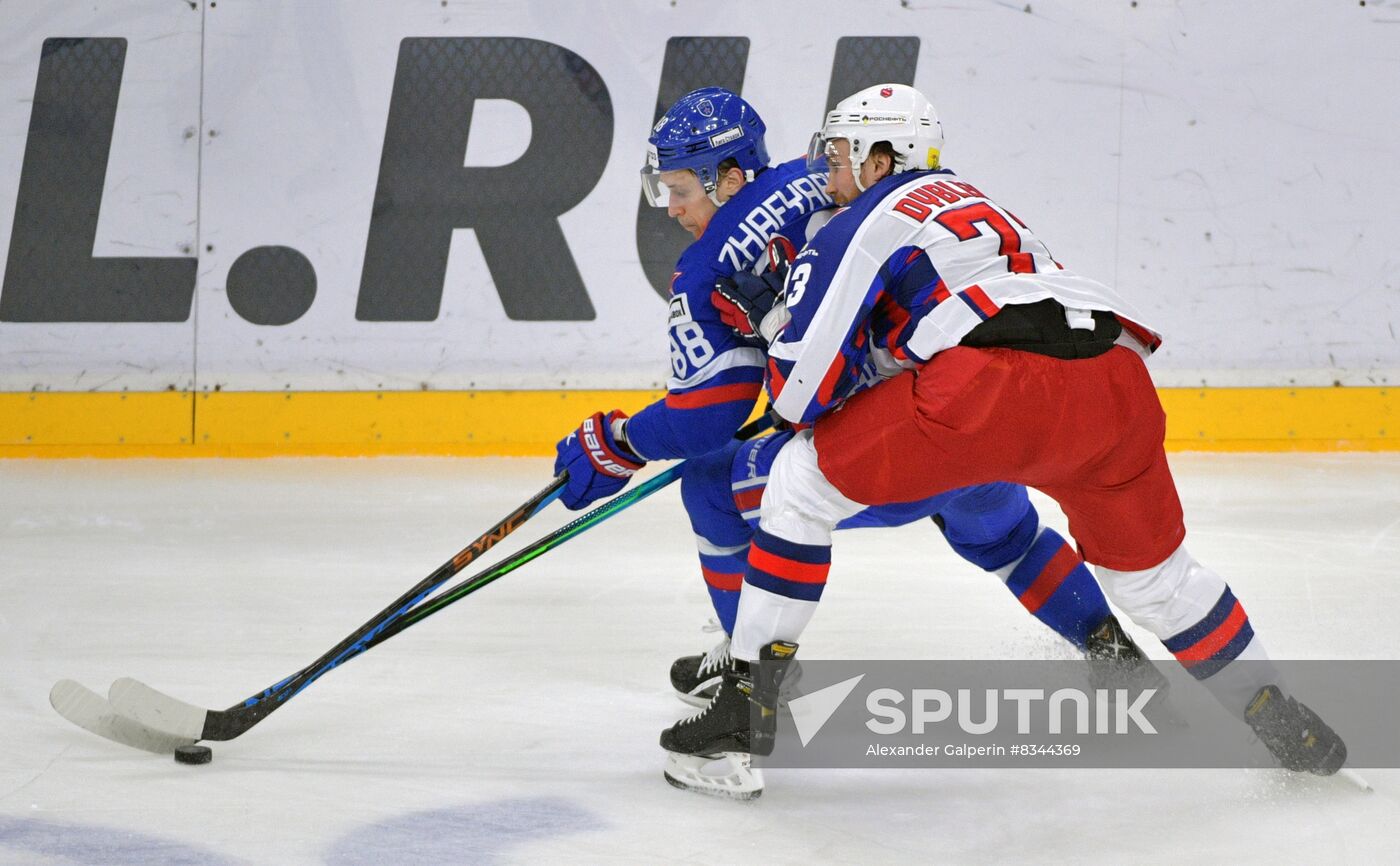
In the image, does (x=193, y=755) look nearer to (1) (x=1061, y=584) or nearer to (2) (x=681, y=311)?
(2) (x=681, y=311)

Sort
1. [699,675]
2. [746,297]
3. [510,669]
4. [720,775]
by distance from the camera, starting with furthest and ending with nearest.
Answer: [510,669] → [699,675] → [746,297] → [720,775]

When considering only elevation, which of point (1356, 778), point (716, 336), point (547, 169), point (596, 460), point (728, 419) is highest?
point (716, 336)

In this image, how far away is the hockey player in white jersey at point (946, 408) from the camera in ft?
5.70

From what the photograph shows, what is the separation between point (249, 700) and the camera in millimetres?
2057

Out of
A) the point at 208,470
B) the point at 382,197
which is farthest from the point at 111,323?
the point at 382,197

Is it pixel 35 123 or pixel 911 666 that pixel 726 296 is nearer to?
pixel 911 666

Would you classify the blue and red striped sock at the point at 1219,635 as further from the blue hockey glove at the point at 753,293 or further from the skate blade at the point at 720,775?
the blue hockey glove at the point at 753,293

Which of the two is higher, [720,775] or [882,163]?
[882,163]

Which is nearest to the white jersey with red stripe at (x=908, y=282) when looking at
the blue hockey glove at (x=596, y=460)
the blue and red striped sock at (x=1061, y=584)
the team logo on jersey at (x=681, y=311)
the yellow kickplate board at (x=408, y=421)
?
the team logo on jersey at (x=681, y=311)

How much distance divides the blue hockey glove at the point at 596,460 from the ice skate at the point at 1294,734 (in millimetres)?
928

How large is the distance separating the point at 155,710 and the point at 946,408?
1.22 meters

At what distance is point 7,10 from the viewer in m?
4.78

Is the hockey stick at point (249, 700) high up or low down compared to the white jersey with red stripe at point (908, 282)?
down

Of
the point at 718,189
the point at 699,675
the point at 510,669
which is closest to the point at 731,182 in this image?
the point at 718,189
